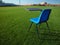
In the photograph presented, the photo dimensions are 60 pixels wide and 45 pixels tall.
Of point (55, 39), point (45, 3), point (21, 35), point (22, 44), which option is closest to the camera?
point (22, 44)

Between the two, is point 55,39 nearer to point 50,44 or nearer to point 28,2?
point 50,44

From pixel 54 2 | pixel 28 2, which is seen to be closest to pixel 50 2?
pixel 54 2

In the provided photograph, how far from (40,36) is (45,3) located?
1292 cm

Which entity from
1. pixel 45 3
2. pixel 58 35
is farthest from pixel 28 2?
pixel 58 35

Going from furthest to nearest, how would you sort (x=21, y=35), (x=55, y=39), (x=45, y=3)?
(x=45, y=3) → (x=21, y=35) → (x=55, y=39)

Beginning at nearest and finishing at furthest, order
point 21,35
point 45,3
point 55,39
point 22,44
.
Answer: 1. point 22,44
2. point 55,39
3. point 21,35
4. point 45,3

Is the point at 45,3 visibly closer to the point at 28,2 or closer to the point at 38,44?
the point at 28,2

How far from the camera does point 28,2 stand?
57.9ft

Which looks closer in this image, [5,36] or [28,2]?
[5,36]

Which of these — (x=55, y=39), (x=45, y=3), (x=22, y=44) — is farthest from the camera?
(x=45, y=3)

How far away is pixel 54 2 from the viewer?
17609 mm

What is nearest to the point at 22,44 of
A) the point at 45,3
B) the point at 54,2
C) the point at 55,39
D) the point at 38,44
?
the point at 38,44

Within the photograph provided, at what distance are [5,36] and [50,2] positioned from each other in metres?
14.1

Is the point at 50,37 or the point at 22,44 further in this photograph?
the point at 50,37
